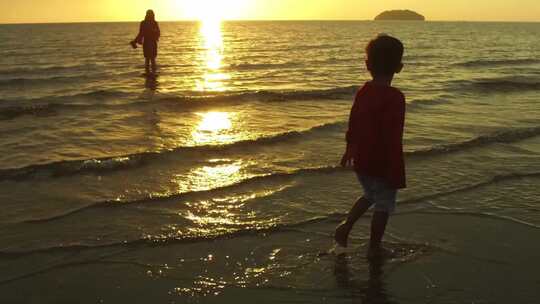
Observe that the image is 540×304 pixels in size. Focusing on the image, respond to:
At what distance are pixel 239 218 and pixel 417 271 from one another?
194 centimetres

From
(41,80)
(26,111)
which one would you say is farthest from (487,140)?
(41,80)

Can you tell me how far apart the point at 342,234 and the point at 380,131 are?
998 millimetres

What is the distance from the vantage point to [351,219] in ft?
14.6

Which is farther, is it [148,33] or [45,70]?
[45,70]

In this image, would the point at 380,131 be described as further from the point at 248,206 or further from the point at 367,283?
the point at 248,206

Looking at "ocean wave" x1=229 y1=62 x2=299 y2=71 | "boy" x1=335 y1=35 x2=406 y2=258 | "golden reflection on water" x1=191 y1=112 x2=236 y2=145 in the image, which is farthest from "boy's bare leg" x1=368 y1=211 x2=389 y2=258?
"ocean wave" x1=229 y1=62 x2=299 y2=71

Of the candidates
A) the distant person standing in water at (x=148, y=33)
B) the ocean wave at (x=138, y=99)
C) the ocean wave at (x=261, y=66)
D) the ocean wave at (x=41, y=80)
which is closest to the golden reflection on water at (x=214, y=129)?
the ocean wave at (x=138, y=99)

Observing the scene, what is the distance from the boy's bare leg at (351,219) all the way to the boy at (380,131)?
0.17 ft

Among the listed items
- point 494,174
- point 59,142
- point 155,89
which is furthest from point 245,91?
point 494,174

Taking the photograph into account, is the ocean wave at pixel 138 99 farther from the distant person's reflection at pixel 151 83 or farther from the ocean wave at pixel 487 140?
the ocean wave at pixel 487 140

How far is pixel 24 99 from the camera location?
1483 centimetres

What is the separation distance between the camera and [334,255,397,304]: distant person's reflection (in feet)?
12.5

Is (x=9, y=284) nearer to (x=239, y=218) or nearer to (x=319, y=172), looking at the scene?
(x=239, y=218)

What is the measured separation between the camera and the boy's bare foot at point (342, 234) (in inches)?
176
